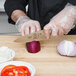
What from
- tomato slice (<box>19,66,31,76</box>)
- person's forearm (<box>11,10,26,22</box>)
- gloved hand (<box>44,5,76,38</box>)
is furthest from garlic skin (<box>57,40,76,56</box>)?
person's forearm (<box>11,10,26,22</box>)

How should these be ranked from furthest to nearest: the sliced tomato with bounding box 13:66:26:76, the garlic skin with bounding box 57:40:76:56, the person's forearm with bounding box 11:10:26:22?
the person's forearm with bounding box 11:10:26:22 → the garlic skin with bounding box 57:40:76:56 → the sliced tomato with bounding box 13:66:26:76

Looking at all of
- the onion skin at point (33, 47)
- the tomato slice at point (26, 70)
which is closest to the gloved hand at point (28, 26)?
the onion skin at point (33, 47)

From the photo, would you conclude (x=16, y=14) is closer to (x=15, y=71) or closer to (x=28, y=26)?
(x=28, y=26)

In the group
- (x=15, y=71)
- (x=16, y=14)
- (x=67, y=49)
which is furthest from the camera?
(x=16, y=14)

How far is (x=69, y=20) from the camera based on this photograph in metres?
1.01

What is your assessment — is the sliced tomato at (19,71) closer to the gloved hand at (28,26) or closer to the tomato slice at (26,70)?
the tomato slice at (26,70)

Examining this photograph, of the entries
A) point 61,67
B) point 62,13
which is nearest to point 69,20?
point 62,13

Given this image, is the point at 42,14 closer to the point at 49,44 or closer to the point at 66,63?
the point at 49,44

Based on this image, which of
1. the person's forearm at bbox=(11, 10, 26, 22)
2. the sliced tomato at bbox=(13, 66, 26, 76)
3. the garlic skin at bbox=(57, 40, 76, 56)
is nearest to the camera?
the sliced tomato at bbox=(13, 66, 26, 76)

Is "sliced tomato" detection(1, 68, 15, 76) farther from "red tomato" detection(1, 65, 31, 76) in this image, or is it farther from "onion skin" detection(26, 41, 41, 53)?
"onion skin" detection(26, 41, 41, 53)

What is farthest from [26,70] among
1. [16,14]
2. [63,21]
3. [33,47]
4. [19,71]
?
[16,14]

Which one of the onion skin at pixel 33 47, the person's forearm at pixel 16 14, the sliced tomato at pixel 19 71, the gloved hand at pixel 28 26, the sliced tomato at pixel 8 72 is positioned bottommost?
the onion skin at pixel 33 47

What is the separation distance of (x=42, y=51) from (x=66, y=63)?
166 mm

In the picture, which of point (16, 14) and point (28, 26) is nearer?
point (28, 26)
